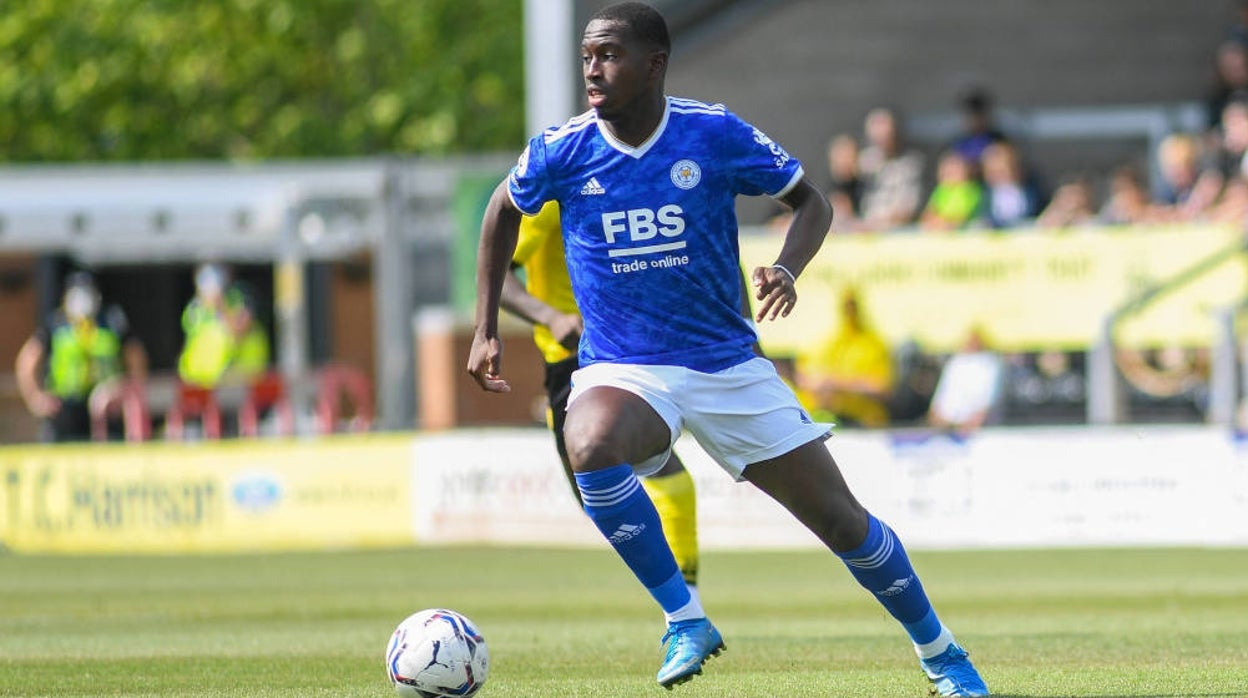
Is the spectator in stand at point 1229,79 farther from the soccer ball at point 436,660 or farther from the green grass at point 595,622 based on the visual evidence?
the soccer ball at point 436,660

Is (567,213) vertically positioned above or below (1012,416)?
above

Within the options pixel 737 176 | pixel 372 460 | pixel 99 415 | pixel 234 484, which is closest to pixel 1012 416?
pixel 372 460

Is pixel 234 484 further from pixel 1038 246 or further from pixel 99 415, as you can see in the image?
pixel 1038 246

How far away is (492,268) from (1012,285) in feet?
37.3

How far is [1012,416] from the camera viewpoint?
19.0m

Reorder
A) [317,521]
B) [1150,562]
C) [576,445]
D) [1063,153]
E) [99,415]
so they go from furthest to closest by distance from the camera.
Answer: [99,415], [1063,153], [317,521], [1150,562], [576,445]

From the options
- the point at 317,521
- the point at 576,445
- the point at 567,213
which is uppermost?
the point at 567,213

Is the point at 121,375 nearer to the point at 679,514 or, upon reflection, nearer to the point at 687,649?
the point at 679,514

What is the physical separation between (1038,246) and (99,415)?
10576 millimetres

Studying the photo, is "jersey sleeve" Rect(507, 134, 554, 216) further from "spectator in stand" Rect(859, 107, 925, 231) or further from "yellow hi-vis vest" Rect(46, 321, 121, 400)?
"yellow hi-vis vest" Rect(46, 321, 121, 400)

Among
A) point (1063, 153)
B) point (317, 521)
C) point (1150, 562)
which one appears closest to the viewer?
point (1150, 562)

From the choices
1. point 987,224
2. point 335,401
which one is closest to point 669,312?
point 987,224

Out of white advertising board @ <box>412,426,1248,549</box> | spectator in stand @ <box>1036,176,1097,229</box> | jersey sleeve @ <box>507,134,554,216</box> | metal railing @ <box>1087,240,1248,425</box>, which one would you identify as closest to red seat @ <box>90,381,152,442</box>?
white advertising board @ <box>412,426,1248,549</box>

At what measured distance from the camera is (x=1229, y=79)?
1994 centimetres
